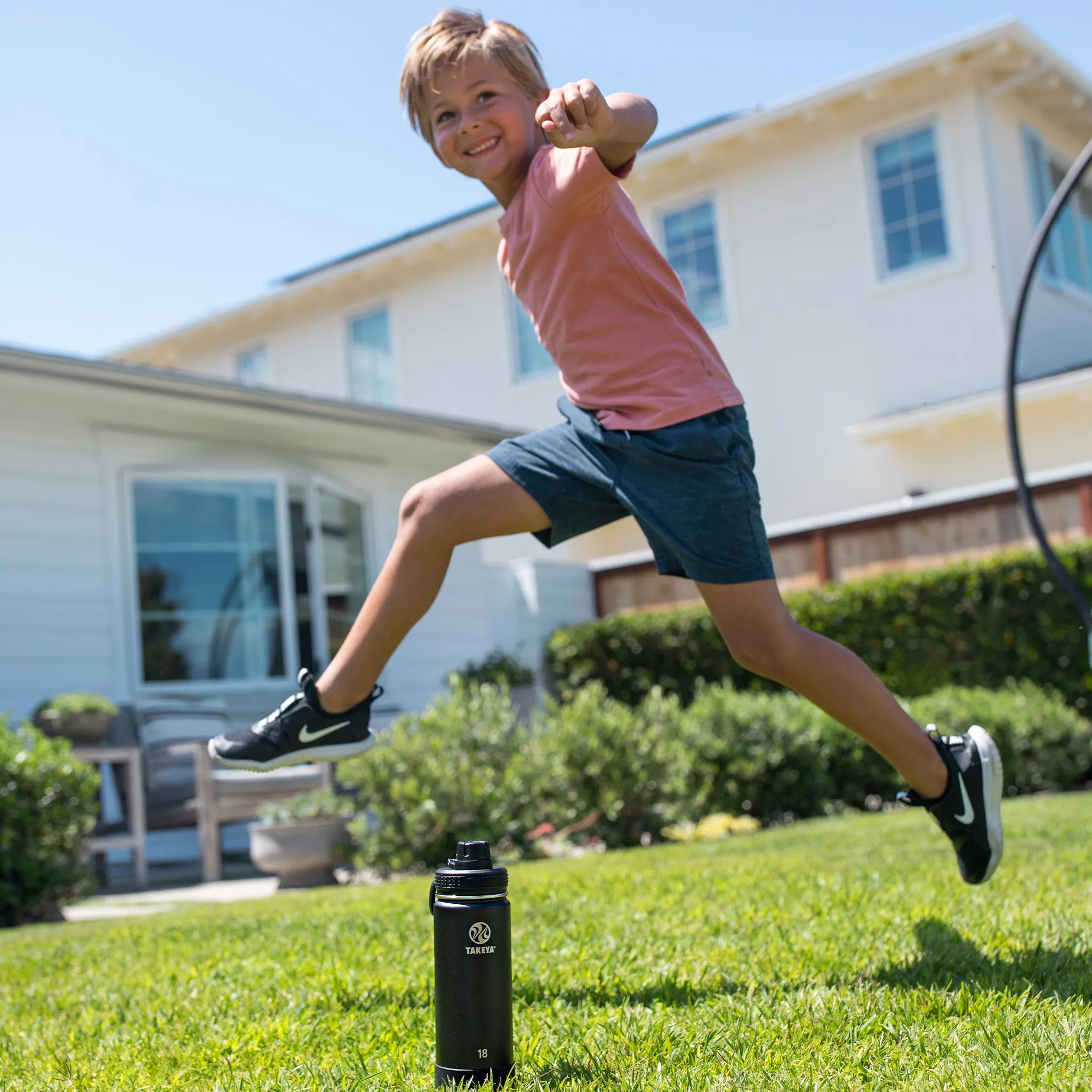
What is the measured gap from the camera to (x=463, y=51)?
2.70 meters

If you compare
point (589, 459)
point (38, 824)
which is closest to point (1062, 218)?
point (38, 824)

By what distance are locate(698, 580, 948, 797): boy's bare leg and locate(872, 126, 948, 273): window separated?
1099cm

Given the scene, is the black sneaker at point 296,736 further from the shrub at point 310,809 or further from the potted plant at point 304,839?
the shrub at point 310,809

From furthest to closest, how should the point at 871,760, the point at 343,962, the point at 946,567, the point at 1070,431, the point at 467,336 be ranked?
the point at 467,336
the point at 1070,431
the point at 946,567
the point at 871,760
the point at 343,962

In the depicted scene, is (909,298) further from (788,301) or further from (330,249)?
(330,249)

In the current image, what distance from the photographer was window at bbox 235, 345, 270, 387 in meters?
17.8

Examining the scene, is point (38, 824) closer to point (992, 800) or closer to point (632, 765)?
point (632, 765)

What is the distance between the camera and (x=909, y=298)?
1293 cm

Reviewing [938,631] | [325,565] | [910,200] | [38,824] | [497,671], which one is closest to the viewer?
[38,824]

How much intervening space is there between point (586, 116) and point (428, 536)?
2.93ft

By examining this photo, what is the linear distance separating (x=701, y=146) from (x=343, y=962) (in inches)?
471

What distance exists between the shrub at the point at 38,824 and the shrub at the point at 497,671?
5413mm

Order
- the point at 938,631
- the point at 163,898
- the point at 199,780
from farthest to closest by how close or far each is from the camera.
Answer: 1. the point at 938,631
2. the point at 199,780
3. the point at 163,898

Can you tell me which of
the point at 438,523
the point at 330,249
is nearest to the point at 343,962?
the point at 438,523
